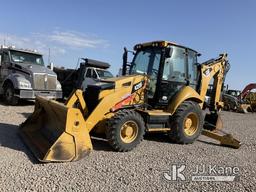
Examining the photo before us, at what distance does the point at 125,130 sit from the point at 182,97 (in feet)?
6.22

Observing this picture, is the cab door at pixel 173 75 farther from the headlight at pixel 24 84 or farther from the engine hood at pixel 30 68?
the engine hood at pixel 30 68

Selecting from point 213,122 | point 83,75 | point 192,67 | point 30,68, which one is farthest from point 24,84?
point 213,122

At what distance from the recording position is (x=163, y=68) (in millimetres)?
7520

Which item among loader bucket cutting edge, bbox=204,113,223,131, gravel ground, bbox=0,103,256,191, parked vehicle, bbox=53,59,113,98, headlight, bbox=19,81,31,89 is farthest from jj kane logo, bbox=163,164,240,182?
parked vehicle, bbox=53,59,113,98

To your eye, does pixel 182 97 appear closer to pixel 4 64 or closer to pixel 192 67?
pixel 192 67

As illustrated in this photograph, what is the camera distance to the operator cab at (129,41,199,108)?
754cm

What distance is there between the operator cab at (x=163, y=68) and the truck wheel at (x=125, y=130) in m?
1.21

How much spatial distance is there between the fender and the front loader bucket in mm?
2545

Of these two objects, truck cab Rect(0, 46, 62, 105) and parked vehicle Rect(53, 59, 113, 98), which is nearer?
truck cab Rect(0, 46, 62, 105)

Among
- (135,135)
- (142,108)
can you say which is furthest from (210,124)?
(135,135)

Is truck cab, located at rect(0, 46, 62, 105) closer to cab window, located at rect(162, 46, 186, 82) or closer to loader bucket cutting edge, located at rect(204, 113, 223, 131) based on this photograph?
cab window, located at rect(162, 46, 186, 82)

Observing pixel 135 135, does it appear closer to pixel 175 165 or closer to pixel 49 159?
pixel 175 165

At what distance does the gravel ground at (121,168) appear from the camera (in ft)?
15.1

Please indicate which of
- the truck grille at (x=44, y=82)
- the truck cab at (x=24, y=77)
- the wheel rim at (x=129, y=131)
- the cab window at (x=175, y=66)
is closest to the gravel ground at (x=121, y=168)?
the wheel rim at (x=129, y=131)
